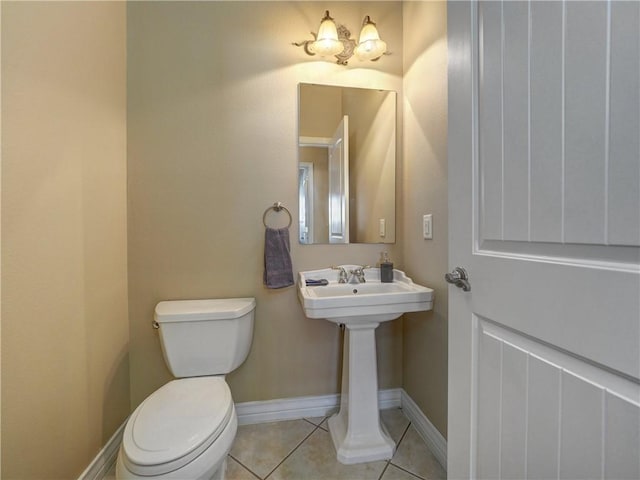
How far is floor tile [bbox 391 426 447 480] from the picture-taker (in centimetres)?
127

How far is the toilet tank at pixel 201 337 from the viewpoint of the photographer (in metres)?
1.33

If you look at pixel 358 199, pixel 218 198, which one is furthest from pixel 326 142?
pixel 218 198

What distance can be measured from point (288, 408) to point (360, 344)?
66 cm

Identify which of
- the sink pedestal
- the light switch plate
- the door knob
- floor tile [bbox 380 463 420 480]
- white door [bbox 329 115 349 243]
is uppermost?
white door [bbox 329 115 349 243]

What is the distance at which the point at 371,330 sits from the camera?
4.56 ft

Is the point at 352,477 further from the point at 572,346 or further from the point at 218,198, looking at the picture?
the point at 218,198

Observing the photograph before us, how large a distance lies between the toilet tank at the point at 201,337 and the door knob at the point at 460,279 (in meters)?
0.99

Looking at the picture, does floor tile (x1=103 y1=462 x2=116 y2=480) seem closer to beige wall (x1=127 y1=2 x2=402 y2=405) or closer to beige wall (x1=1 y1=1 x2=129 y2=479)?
beige wall (x1=1 y1=1 x2=129 y2=479)

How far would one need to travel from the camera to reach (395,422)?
63.4 inches

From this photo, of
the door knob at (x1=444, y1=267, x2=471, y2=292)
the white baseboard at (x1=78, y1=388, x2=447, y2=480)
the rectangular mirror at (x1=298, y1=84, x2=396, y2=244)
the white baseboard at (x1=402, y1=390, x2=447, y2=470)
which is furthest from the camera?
the rectangular mirror at (x1=298, y1=84, x2=396, y2=244)

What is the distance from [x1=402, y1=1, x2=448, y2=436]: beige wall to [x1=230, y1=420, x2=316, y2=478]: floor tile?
2.26ft

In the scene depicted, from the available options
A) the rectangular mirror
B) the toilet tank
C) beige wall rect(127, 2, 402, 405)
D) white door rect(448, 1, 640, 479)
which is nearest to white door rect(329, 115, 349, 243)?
the rectangular mirror

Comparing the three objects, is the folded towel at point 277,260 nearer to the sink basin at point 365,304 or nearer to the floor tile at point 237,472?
the sink basin at point 365,304

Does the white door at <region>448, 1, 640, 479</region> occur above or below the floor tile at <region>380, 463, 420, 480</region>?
above
